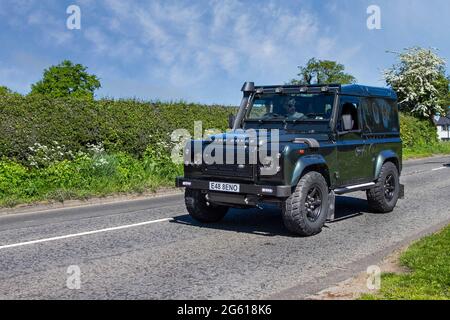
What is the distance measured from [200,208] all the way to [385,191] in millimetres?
3666

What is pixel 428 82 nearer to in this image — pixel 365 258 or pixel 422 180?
pixel 422 180

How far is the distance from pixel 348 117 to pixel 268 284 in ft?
13.3

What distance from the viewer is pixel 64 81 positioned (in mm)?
63156

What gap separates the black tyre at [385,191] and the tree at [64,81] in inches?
2187

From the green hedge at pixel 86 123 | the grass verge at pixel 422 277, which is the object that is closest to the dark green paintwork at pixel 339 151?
the grass verge at pixel 422 277

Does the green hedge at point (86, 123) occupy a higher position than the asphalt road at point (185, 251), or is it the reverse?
the green hedge at point (86, 123)

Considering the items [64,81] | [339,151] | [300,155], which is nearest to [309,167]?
[300,155]

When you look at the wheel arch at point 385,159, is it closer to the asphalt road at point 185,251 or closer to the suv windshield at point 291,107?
the asphalt road at point 185,251

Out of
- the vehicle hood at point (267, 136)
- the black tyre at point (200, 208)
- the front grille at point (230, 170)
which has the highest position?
the vehicle hood at point (267, 136)

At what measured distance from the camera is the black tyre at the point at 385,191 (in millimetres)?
9609

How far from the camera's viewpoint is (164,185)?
14523mm

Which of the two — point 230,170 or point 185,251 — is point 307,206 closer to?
point 230,170

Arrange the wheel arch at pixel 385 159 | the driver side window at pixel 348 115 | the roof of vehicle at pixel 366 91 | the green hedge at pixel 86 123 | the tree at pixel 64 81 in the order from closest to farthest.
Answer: the driver side window at pixel 348 115
the roof of vehicle at pixel 366 91
the wheel arch at pixel 385 159
the green hedge at pixel 86 123
the tree at pixel 64 81
